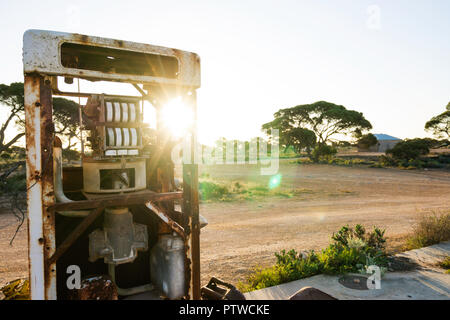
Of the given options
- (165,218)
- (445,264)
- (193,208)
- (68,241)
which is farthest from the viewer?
(445,264)

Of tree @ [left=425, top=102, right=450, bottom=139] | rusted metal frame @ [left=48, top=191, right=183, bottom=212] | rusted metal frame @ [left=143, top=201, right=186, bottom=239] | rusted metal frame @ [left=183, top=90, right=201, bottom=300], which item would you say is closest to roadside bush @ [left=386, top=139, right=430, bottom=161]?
tree @ [left=425, top=102, right=450, bottom=139]

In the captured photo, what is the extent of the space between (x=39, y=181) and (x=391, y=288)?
16.7 ft

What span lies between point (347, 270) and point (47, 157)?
5050 mm

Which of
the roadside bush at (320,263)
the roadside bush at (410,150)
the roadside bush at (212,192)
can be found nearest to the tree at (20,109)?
the roadside bush at (212,192)

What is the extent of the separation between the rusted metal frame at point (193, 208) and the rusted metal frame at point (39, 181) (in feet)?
4.44

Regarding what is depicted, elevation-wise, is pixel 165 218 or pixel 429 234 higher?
pixel 165 218

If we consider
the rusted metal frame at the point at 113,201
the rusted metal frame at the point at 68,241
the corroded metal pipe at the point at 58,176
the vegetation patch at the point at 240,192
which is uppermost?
the corroded metal pipe at the point at 58,176

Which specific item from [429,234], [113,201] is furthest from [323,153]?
[113,201]

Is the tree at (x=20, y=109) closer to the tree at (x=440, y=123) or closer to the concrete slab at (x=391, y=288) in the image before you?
the concrete slab at (x=391, y=288)

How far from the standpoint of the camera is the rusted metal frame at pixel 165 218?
134 inches

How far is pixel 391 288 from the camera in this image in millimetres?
5008

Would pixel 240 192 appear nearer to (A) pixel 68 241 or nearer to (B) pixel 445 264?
(B) pixel 445 264
